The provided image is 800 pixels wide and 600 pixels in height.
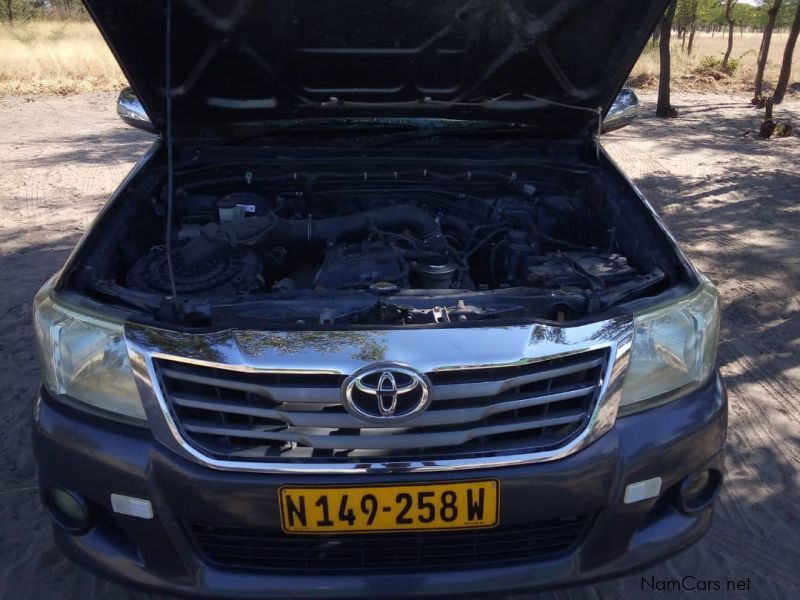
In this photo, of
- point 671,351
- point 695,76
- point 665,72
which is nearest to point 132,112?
point 671,351

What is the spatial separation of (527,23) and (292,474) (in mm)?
1972

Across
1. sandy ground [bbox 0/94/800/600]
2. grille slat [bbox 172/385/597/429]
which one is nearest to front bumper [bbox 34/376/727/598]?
grille slat [bbox 172/385/597/429]

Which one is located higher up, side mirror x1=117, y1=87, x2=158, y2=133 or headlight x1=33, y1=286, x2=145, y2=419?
side mirror x1=117, y1=87, x2=158, y2=133

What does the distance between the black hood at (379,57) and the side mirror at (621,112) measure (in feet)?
0.55

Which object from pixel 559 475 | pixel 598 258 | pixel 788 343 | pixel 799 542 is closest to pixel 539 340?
pixel 559 475

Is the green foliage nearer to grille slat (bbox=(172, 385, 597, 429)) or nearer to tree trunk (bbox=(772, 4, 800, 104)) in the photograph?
tree trunk (bbox=(772, 4, 800, 104))

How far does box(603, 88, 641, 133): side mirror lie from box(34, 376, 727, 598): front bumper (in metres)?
1.71

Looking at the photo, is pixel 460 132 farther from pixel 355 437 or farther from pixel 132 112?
pixel 355 437

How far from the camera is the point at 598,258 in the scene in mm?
2525

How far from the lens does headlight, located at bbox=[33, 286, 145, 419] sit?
5.90 ft

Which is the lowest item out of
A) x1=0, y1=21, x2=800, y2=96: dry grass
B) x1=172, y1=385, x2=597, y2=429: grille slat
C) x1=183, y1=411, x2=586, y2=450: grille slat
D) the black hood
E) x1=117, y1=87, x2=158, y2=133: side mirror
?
x1=0, y1=21, x2=800, y2=96: dry grass

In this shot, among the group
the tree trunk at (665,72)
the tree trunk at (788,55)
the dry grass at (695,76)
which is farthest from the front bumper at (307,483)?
the dry grass at (695,76)

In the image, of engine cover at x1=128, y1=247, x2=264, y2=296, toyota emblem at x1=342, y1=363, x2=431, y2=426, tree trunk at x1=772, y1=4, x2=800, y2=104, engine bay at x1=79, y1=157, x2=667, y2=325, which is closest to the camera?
toyota emblem at x1=342, y1=363, x2=431, y2=426

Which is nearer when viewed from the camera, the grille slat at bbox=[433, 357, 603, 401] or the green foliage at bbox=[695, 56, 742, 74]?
the grille slat at bbox=[433, 357, 603, 401]
